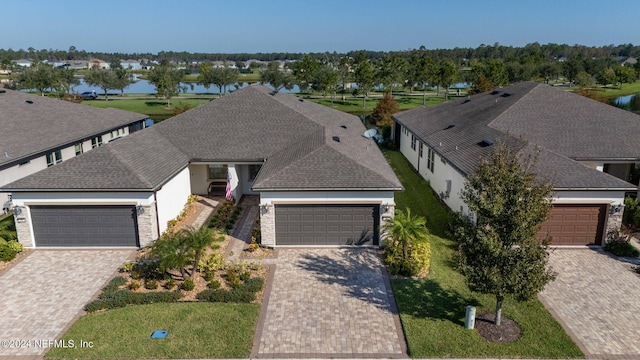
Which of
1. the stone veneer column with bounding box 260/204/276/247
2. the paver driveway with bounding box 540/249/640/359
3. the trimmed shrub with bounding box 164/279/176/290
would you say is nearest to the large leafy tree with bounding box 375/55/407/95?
the stone veneer column with bounding box 260/204/276/247

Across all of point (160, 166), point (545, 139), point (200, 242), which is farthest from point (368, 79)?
point (200, 242)

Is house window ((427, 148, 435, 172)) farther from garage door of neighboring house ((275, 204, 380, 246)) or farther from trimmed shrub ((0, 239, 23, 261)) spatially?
trimmed shrub ((0, 239, 23, 261))

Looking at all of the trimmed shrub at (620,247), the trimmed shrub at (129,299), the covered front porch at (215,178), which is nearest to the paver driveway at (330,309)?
the trimmed shrub at (129,299)

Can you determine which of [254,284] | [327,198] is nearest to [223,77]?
[327,198]

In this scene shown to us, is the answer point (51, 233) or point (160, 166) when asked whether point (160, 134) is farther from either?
point (51, 233)

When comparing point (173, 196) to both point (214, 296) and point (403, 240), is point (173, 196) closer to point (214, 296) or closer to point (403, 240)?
point (214, 296)

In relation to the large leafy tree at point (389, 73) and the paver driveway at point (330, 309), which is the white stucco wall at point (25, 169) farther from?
the large leafy tree at point (389, 73)
